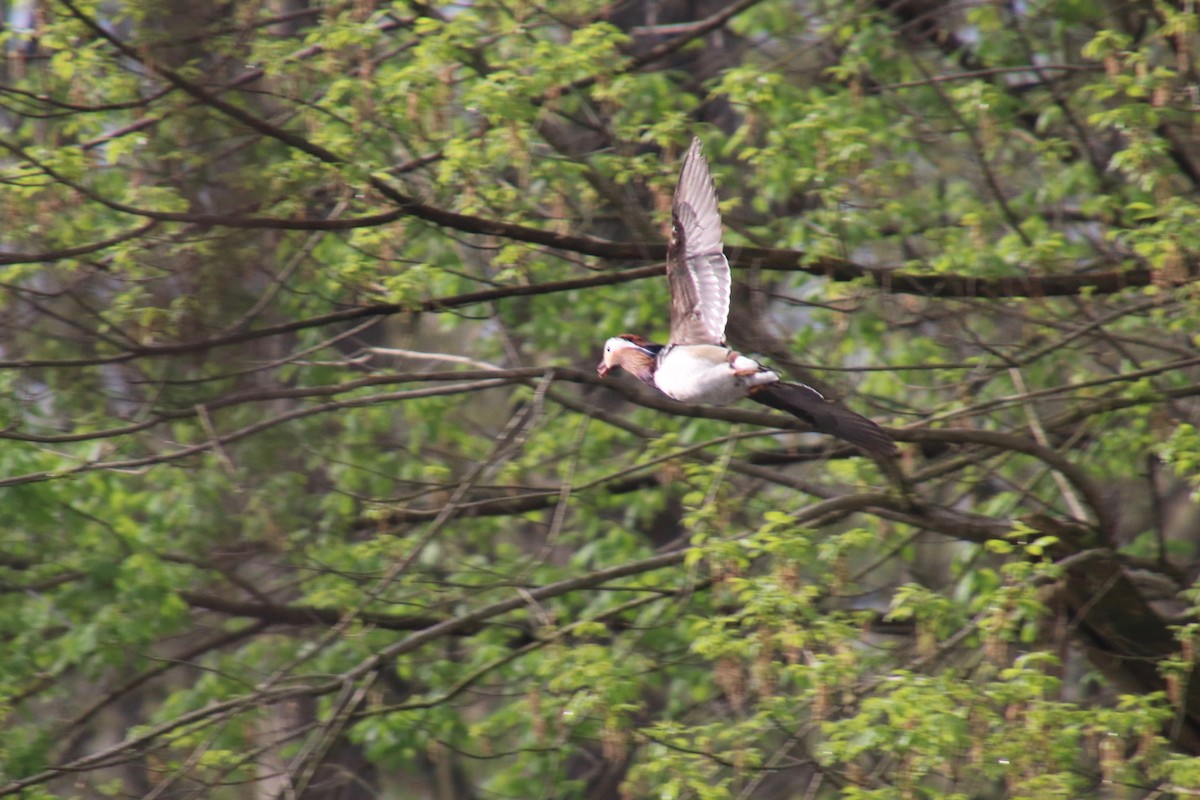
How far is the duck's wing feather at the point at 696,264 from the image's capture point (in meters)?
4.59

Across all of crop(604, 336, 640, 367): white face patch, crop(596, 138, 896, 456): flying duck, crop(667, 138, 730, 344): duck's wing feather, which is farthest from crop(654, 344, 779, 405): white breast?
crop(604, 336, 640, 367): white face patch

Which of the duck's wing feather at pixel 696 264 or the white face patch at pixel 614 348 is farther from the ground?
the duck's wing feather at pixel 696 264

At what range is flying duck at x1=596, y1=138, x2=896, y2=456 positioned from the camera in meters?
4.43

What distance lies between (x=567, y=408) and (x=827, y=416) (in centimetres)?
191

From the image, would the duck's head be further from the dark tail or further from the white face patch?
the dark tail

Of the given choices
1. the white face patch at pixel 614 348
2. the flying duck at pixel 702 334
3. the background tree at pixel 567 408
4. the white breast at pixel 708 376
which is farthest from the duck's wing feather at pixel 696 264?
the background tree at pixel 567 408

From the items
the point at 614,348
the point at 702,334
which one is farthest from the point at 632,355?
the point at 702,334

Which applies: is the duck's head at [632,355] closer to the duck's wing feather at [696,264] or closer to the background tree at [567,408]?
the duck's wing feather at [696,264]

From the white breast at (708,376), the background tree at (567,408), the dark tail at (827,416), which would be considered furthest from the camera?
the background tree at (567,408)

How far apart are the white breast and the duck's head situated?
1.06ft

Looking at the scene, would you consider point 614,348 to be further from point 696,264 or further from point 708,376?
point 708,376

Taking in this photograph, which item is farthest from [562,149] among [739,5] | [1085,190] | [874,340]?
[1085,190]

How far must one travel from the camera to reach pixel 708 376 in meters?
4.36

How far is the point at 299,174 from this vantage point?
5586 mm
